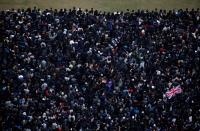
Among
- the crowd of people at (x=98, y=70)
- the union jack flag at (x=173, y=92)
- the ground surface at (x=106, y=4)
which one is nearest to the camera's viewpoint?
the crowd of people at (x=98, y=70)

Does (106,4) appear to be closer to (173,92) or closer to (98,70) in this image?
(98,70)

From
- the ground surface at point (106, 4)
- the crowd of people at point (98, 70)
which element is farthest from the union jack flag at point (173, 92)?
the ground surface at point (106, 4)

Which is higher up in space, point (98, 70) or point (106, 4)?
point (106, 4)

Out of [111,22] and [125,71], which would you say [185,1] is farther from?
[125,71]

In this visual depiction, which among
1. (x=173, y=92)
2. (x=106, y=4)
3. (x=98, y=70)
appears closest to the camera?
(x=173, y=92)

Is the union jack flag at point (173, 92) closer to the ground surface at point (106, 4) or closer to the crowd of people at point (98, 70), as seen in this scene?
the crowd of people at point (98, 70)

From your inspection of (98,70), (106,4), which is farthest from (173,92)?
(106,4)

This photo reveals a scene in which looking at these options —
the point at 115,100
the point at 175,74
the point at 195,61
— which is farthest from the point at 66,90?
the point at 195,61
